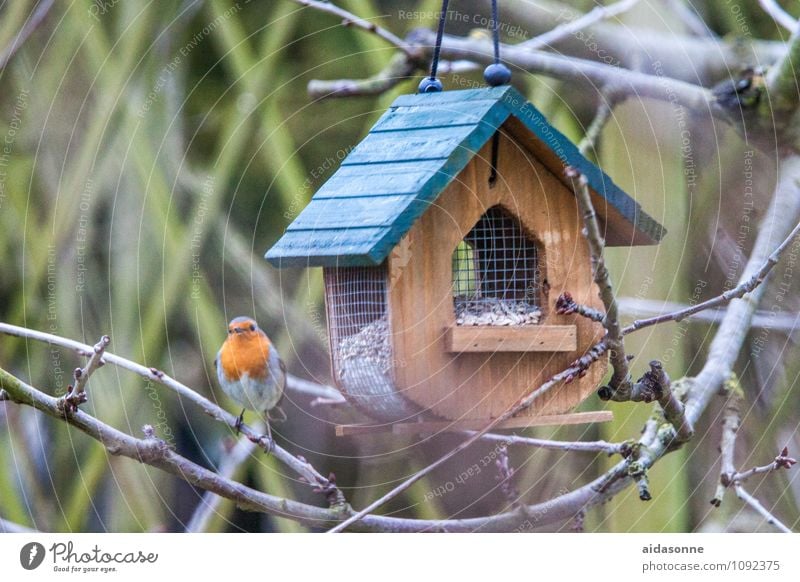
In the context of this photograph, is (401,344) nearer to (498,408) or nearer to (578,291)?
(498,408)

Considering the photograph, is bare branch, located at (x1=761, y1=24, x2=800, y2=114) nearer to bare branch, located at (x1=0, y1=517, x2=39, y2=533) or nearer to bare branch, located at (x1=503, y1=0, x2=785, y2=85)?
bare branch, located at (x1=503, y1=0, x2=785, y2=85)

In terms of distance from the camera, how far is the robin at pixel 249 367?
213 centimetres

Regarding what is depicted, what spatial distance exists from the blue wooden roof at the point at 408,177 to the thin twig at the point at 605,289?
0.53 feet

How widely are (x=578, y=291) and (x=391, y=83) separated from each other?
2.96 feet

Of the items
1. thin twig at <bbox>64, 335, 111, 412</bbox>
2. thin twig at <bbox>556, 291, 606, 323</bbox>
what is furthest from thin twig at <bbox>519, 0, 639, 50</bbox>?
thin twig at <bbox>64, 335, 111, 412</bbox>

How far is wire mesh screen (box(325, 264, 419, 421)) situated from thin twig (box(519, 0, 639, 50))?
87 cm

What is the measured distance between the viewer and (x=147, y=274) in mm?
2752

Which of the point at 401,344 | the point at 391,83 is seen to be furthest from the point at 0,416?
the point at 401,344

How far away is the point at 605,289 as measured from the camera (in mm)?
1561

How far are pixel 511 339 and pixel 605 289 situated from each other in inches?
10.9

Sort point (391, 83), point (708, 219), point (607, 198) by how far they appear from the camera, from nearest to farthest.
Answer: point (607, 198)
point (391, 83)
point (708, 219)

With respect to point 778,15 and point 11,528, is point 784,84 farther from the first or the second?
point 11,528

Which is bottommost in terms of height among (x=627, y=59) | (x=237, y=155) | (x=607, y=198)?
(x=607, y=198)

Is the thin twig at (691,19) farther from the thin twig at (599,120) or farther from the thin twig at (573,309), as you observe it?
the thin twig at (573,309)
